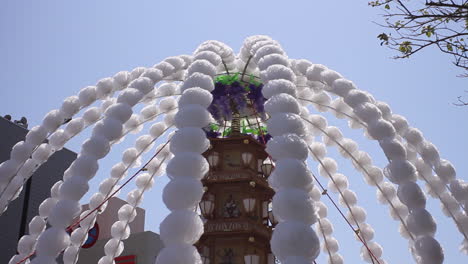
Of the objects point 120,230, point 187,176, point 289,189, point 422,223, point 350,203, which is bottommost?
point 289,189

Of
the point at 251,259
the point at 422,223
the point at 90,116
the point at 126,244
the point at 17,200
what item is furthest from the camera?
the point at 126,244

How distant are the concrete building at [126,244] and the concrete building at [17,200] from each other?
3186 millimetres

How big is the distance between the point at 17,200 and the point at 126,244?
7.73 m

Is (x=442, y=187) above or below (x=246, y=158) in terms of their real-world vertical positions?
below

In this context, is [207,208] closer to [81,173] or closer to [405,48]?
[81,173]

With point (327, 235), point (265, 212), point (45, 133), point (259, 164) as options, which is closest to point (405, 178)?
point (265, 212)

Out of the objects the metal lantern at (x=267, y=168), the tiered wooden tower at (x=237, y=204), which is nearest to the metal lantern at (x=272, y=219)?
the tiered wooden tower at (x=237, y=204)

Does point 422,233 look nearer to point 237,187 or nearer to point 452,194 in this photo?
point 452,194

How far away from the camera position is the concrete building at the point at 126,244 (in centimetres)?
3238

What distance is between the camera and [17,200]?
30125mm

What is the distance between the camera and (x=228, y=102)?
13672mm

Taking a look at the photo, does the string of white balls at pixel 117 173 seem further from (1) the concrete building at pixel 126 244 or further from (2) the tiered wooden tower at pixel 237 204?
(1) the concrete building at pixel 126 244

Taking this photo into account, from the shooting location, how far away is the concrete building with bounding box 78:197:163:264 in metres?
32.4

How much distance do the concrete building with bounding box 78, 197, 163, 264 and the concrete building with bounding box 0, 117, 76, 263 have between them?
319 centimetres
